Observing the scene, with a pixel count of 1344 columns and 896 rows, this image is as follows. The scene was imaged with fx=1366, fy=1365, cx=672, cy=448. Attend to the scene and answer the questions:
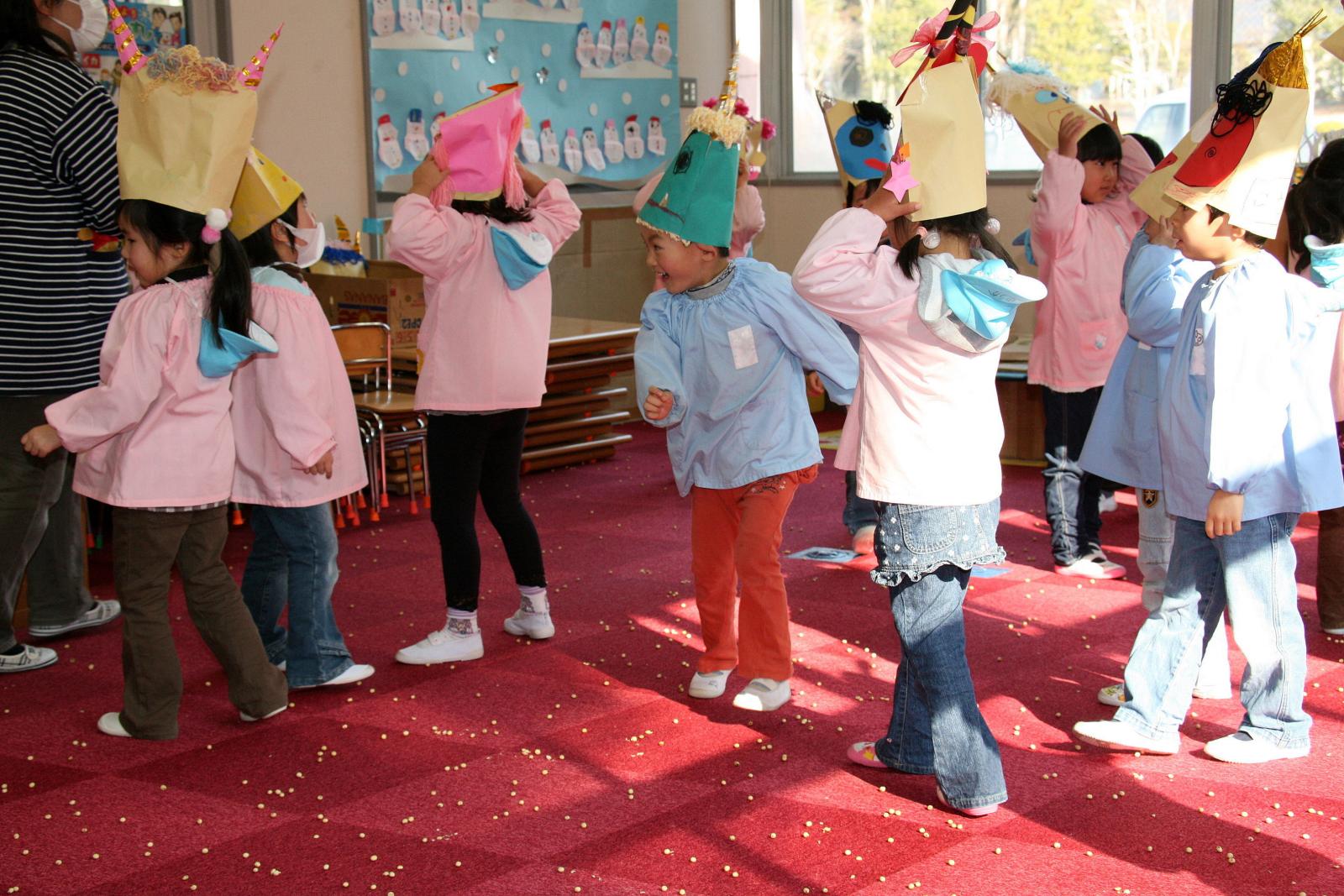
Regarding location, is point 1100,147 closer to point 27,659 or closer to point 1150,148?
point 1150,148

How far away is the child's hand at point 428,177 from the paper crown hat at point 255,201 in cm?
34

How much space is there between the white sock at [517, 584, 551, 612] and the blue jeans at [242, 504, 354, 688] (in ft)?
1.80

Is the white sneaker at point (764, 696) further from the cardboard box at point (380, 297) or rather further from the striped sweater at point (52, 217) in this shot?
the cardboard box at point (380, 297)

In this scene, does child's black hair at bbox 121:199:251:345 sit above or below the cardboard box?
above

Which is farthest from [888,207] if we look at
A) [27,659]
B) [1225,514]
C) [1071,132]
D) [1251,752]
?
[27,659]

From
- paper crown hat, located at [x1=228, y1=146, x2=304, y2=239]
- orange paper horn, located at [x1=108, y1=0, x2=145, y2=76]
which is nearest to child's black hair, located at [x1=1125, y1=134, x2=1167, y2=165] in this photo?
paper crown hat, located at [x1=228, y1=146, x2=304, y2=239]

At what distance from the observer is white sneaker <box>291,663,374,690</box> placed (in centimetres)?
354

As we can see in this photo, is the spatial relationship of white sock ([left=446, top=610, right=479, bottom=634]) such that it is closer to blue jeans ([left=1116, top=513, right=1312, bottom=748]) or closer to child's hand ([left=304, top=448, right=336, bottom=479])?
child's hand ([left=304, top=448, right=336, bottom=479])

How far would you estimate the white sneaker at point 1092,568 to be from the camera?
4449 mm

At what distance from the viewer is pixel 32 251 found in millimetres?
3551

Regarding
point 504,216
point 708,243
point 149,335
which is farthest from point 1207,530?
point 149,335

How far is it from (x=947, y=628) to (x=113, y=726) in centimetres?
200

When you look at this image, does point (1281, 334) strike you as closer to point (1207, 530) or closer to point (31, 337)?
point (1207, 530)

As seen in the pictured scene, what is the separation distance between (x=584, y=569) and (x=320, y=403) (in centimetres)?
166
